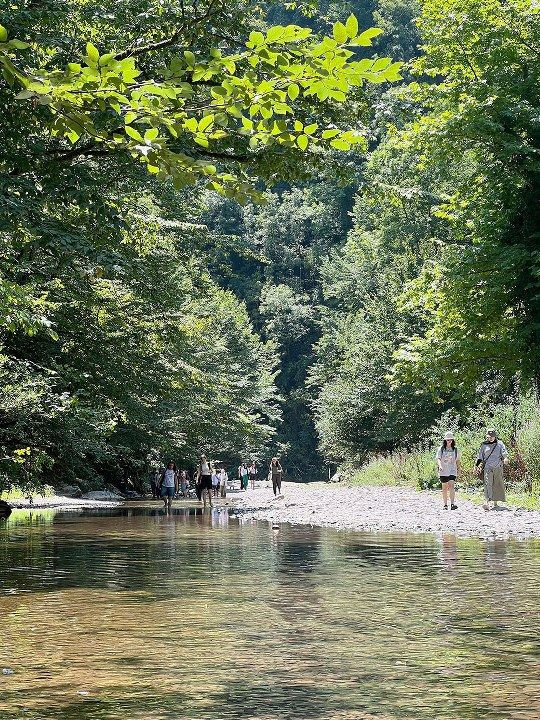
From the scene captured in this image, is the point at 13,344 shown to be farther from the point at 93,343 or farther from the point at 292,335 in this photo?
the point at 292,335

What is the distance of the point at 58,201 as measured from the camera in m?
13.5

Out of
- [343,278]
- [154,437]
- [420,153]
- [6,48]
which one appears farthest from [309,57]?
[343,278]

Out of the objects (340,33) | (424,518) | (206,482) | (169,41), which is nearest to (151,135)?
(340,33)

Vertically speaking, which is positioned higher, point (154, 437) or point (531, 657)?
A: point (154, 437)

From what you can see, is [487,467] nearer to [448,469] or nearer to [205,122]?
[448,469]

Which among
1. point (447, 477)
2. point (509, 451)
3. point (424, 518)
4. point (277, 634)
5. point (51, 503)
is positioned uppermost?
point (509, 451)

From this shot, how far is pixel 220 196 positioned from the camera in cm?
2928

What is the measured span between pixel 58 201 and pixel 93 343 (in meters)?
14.0

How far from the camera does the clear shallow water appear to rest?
5492 millimetres

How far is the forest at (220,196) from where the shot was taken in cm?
478

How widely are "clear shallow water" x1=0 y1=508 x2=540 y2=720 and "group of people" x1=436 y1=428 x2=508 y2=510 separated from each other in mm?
7419

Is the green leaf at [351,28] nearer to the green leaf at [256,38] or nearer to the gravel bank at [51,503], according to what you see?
the green leaf at [256,38]

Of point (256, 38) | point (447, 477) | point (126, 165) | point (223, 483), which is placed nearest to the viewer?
point (256, 38)

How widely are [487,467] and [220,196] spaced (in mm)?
11625
